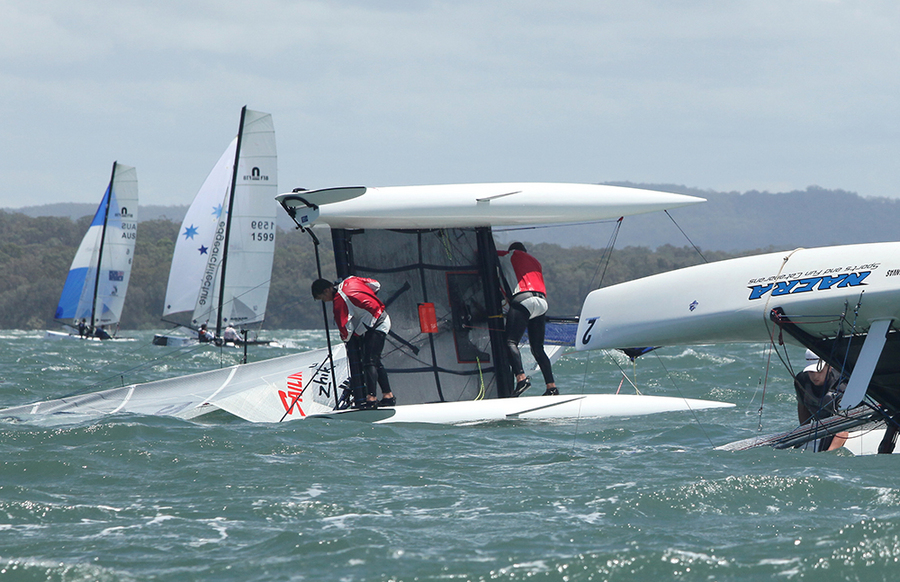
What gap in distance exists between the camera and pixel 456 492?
191 inches

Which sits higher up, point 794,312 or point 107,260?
point 107,260

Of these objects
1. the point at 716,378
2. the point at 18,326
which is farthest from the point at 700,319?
the point at 18,326

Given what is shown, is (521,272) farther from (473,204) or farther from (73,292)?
(73,292)

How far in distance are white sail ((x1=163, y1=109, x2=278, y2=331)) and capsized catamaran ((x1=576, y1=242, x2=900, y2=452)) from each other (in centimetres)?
1535

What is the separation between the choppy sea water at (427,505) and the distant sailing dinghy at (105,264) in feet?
90.4

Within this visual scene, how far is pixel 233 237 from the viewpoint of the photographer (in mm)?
23250

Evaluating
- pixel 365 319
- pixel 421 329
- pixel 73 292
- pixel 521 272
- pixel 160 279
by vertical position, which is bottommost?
pixel 421 329

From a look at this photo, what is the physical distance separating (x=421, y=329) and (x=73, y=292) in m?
29.9

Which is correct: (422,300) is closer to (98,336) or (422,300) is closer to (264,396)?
(264,396)

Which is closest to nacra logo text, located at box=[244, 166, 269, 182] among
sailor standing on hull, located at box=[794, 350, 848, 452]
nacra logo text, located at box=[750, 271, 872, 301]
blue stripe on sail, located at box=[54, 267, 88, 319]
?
blue stripe on sail, located at box=[54, 267, 88, 319]

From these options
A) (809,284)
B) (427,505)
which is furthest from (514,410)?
(427,505)

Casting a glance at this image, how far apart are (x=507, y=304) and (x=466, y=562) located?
16.3 ft

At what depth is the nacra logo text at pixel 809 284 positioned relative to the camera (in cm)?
564

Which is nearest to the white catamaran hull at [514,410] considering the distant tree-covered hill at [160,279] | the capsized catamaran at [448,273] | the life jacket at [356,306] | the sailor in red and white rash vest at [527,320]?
the capsized catamaran at [448,273]
